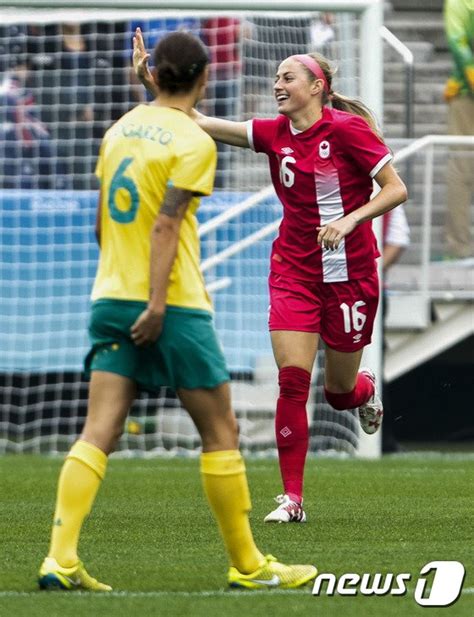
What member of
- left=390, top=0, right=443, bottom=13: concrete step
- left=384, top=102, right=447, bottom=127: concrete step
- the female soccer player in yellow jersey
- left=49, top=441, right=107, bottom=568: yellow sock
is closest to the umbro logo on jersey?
the female soccer player in yellow jersey

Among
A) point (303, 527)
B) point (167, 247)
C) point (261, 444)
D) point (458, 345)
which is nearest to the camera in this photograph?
point (167, 247)

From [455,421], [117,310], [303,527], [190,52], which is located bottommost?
[455,421]

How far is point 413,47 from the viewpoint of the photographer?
17109 mm

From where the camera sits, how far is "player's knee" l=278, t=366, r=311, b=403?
7.64 metres

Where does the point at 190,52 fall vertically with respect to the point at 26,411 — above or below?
above

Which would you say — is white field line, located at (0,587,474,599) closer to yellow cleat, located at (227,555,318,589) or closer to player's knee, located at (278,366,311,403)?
yellow cleat, located at (227,555,318,589)

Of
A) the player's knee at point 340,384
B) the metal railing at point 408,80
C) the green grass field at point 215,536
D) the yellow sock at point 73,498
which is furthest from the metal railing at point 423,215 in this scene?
the yellow sock at point 73,498

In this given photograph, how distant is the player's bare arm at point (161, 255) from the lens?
16.8 feet

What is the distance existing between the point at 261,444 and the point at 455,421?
7.93 feet

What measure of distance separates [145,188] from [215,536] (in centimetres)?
202

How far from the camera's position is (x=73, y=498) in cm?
517

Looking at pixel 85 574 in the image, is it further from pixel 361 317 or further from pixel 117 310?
pixel 361 317

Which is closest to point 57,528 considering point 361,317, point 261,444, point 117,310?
point 117,310

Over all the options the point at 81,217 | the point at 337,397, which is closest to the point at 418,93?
the point at 81,217
